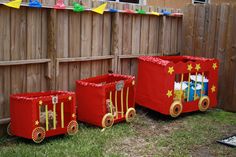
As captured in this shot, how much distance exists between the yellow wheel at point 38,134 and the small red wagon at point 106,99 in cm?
105

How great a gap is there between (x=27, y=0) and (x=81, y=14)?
1113mm

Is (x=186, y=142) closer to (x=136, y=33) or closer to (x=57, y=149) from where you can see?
(x=57, y=149)

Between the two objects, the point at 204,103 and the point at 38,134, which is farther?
the point at 204,103

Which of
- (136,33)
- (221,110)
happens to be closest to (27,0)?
(136,33)

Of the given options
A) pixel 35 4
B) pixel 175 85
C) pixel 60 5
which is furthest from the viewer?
pixel 175 85

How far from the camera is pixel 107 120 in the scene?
5789mm

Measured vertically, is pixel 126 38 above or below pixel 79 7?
below

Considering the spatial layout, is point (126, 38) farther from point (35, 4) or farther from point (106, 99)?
point (35, 4)

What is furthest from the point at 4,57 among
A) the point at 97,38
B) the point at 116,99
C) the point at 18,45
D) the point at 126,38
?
the point at 126,38

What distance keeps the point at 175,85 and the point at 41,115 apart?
2539 mm

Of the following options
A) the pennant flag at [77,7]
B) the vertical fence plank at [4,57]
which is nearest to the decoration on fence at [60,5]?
the pennant flag at [77,7]

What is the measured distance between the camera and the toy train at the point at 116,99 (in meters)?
4.92

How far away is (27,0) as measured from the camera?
5.18m

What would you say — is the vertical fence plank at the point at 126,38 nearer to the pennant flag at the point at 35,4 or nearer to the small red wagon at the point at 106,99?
the small red wagon at the point at 106,99
